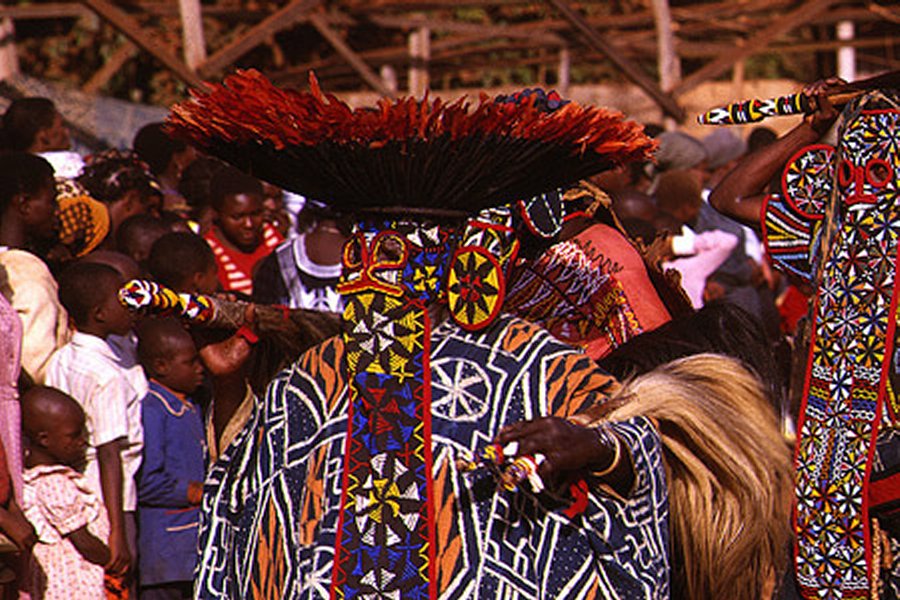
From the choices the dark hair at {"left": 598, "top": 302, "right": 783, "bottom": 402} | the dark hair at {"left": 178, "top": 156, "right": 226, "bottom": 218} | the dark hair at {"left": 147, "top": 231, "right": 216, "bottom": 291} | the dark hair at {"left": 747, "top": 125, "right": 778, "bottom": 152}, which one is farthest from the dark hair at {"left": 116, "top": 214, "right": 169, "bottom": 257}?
the dark hair at {"left": 747, "top": 125, "right": 778, "bottom": 152}

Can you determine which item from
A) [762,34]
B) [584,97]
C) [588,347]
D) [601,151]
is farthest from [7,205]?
[584,97]

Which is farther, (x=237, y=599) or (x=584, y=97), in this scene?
(x=584, y=97)

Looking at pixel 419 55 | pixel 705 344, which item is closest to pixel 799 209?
pixel 705 344

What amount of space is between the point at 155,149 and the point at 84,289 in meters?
3.06

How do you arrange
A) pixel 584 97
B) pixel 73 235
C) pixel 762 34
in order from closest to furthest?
pixel 73 235 → pixel 762 34 → pixel 584 97

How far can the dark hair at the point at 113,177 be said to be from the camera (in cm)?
798

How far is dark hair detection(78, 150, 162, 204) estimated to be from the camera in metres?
7.98

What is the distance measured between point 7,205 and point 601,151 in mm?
3269

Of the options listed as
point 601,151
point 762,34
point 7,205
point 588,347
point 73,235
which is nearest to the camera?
point 601,151

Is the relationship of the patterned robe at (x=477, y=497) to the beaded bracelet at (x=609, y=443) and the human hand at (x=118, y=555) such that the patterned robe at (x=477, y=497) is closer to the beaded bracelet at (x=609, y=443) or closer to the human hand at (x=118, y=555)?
the beaded bracelet at (x=609, y=443)

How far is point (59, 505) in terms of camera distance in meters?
5.87

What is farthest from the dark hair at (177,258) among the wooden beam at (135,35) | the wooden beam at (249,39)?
the wooden beam at (249,39)

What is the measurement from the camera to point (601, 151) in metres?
3.38

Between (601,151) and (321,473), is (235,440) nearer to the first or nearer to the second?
(321,473)
